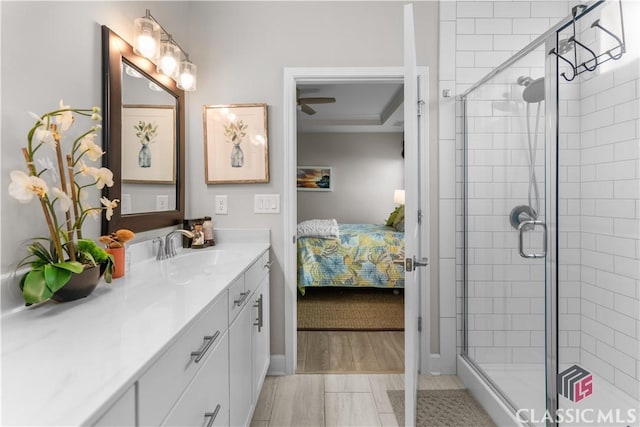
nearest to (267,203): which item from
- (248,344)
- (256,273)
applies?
(256,273)

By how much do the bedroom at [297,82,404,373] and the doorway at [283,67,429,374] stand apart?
26cm

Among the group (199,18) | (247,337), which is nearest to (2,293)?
(247,337)

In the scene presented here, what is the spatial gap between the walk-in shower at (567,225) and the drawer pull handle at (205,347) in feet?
4.35

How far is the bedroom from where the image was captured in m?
2.63

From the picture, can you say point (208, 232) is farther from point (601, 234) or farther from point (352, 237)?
point (601, 234)

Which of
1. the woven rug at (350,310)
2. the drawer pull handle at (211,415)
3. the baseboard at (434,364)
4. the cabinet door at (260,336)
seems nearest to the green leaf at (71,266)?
the drawer pull handle at (211,415)

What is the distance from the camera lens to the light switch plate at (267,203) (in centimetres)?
221

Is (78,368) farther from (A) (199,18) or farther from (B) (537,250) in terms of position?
(A) (199,18)

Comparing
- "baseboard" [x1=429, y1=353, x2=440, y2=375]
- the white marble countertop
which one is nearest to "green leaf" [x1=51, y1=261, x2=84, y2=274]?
the white marble countertop

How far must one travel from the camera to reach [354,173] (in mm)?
6570

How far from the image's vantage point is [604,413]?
1534 mm

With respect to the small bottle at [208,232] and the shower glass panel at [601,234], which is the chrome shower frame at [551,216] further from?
the small bottle at [208,232]

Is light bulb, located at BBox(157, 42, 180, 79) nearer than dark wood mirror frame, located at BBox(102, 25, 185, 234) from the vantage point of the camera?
No

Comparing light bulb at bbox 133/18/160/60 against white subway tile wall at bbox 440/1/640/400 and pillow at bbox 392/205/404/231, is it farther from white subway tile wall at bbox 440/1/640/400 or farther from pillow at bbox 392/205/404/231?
pillow at bbox 392/205/404/231
